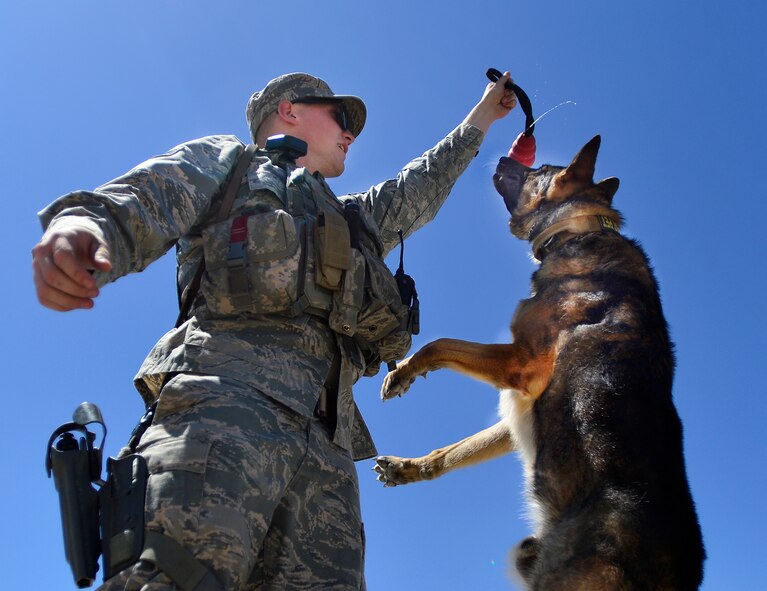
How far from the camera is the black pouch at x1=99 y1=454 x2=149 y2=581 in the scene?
8.65ft

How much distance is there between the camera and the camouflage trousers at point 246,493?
2689 mm

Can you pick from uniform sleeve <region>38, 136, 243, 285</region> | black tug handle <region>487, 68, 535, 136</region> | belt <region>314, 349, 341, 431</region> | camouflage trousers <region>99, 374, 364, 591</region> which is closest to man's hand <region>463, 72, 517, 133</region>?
black tug handle <region>487, 68, 535, 136</region>

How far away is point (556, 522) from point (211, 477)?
99.2 inches

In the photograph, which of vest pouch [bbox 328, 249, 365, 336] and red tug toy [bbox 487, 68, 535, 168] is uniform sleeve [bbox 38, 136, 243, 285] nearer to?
vest pouch [bbox 328, 249, 365, 336]

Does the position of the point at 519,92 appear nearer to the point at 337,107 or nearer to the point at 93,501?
the point at 337,107

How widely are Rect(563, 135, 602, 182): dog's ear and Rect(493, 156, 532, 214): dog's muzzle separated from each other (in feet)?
1.55

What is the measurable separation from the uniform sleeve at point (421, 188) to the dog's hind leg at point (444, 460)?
196 centimetres

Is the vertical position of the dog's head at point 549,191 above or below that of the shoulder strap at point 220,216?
above

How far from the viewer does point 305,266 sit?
3566 millimetres

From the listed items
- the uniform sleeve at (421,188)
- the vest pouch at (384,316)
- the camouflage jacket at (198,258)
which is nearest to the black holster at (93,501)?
the camouflage jacket at (198,258)

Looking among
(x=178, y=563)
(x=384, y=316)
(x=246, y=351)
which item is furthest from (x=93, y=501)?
(x=384, y=316)

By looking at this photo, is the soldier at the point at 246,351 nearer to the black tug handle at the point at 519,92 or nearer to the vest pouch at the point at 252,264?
the vest pouch at the point at 252,264

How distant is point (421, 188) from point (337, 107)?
0.77 meters

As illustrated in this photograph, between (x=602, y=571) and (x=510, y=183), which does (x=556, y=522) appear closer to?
(x=602, y=571)
